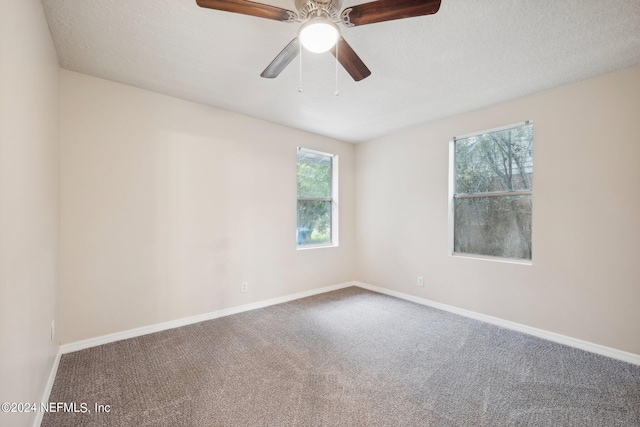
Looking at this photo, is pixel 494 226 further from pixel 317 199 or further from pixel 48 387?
pixel 48 387

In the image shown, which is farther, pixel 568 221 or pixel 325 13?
pixel 568 221

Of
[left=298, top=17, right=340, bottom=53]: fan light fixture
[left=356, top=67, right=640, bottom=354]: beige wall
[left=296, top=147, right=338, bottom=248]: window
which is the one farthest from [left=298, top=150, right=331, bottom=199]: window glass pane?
[left=298, top=17, right=340, bottom=53]: fan light fixture

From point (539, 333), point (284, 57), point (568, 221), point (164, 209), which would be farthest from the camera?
point (164, 209)

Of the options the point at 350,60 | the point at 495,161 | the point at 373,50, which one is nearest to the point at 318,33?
the point at 350,60

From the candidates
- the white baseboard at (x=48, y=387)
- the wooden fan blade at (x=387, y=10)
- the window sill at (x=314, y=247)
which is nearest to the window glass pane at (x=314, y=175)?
the window sill at (x=314, y=247)

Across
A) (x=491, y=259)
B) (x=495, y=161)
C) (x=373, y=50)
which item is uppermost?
(x=373, y=50)

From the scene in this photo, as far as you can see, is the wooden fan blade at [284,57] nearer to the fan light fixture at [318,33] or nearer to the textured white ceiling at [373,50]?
the fan light fixture at [318,33]

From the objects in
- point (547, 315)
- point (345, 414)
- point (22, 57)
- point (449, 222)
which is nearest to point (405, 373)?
point (345, 414)

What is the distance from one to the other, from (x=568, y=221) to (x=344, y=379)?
8.35ft

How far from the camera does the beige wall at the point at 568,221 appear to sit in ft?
7.67

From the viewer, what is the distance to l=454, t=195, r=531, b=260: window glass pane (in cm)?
297

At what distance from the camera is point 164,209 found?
2898 millimetres

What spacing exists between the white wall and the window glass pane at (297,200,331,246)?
272cm

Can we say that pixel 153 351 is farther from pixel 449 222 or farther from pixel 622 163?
pixel 622 163
